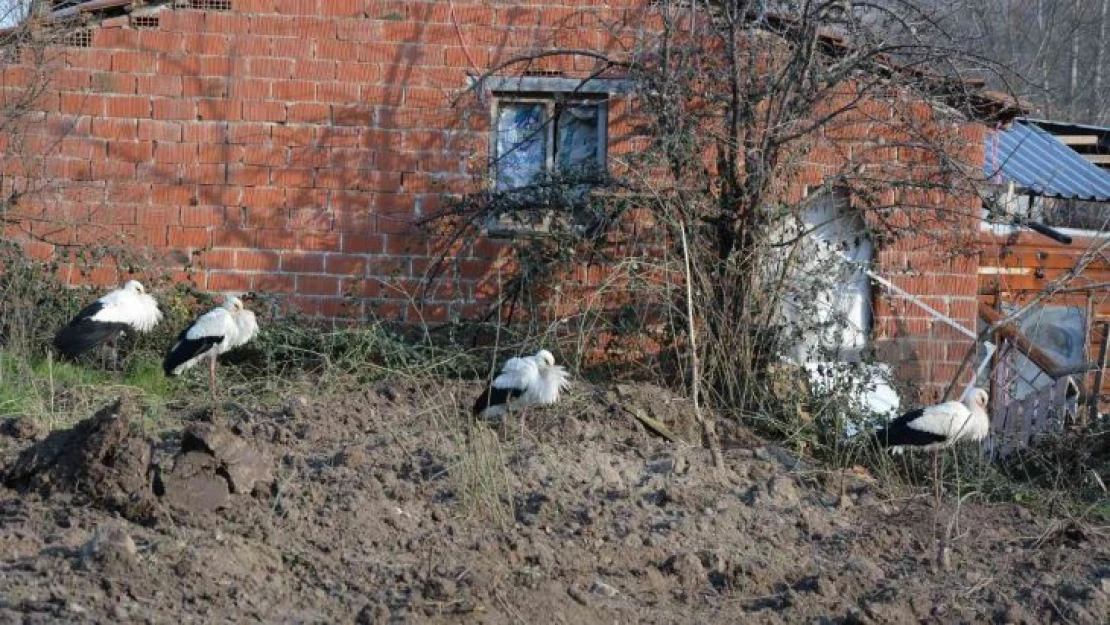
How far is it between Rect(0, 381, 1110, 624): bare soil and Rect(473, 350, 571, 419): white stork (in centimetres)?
17

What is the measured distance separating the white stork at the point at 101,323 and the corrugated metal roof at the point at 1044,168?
7.96m

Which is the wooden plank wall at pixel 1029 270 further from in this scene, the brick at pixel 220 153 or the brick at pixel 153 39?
the brick at pixel 153 39

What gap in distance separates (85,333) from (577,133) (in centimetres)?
429

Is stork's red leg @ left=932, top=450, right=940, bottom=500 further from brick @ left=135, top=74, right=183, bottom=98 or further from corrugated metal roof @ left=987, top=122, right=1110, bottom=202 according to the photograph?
brick @ left=135, top=74, right=183, bottom=98

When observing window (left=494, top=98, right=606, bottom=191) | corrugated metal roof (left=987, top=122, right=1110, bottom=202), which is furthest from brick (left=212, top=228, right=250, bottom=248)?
corrugated metal roof (left=987, top=122, right=1110, bottom=202)

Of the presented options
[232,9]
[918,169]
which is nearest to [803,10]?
[918,169]

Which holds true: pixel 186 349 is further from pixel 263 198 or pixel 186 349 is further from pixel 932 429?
pixel 932 429

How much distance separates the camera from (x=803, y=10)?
399 inches

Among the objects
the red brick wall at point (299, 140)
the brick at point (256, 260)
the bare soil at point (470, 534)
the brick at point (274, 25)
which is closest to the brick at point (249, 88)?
the red brick wall at point (299, 140)

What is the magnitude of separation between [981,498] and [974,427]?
0.49 m

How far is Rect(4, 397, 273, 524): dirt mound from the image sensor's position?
6.53m

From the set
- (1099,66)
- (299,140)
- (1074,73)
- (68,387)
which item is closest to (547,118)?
(299,140)

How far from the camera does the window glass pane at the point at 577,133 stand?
38.4ft

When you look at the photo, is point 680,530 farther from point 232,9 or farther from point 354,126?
point 232,9
